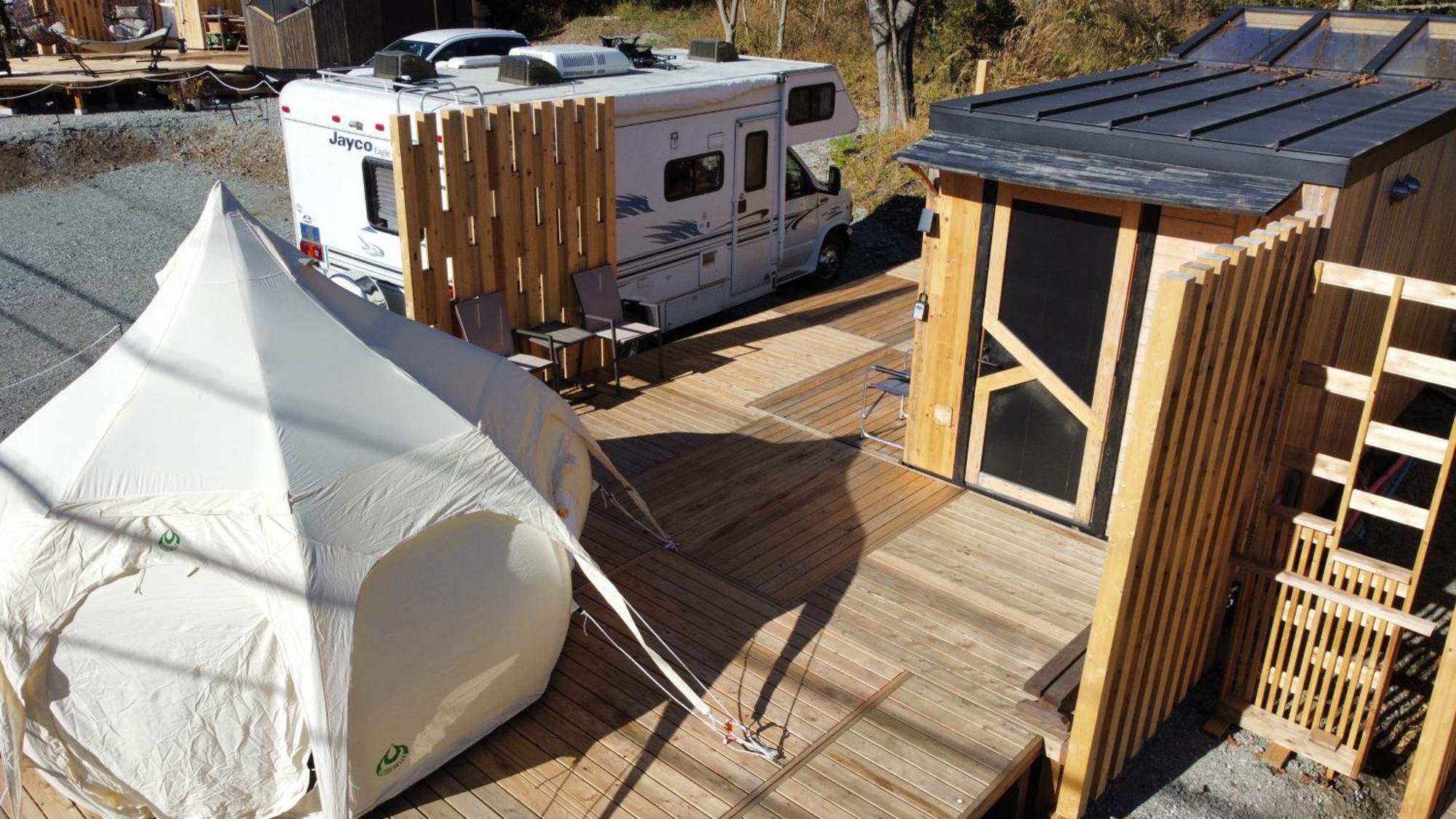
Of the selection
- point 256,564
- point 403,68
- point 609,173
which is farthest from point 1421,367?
point 403,68

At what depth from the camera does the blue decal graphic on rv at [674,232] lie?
11.0 meters

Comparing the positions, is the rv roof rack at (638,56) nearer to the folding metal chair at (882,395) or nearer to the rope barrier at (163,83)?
the folding metal chair at (882,395)

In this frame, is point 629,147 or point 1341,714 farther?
point 629,147

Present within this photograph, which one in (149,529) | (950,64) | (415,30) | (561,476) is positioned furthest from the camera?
(415,30)

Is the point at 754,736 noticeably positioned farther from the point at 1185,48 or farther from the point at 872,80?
the point at 872,80

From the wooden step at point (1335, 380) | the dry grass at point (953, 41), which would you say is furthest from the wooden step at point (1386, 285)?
the dry grass at point (953, 41)

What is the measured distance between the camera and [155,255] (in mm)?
14547

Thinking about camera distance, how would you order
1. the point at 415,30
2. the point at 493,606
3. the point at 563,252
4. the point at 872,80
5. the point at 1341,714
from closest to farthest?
the point at 493,606, the point at 1341,714, the point at 563,252, the point at 872,80, the point at 415,30

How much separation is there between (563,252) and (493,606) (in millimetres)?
5104

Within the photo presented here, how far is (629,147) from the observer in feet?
34.3

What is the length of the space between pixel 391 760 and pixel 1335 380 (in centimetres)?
501

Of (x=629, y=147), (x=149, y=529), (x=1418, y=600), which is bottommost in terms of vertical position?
(x=1418, y=600)

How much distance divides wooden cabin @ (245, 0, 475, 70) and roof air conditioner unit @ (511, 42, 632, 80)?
13229 millimetres

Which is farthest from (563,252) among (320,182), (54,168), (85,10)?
(85,10)
